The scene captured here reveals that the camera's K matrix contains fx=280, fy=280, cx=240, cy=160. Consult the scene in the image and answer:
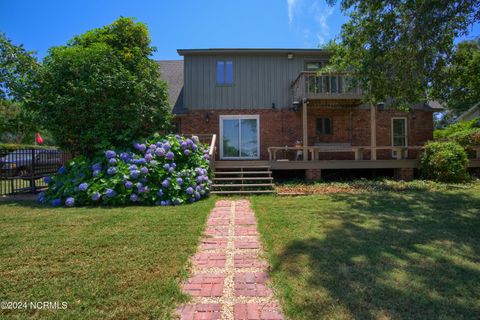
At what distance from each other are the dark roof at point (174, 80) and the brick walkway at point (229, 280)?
29.7 ft

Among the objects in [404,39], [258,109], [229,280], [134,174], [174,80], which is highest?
[174,80]

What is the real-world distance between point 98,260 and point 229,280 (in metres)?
1.63

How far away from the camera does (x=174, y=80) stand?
14.7 m

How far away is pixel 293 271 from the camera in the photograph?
305cm

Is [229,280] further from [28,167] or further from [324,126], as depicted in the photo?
[324,126]

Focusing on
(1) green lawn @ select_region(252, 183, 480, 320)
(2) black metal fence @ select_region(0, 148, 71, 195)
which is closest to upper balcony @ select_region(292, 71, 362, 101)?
(1) green lawn @ select_region(252, 183, 480, 320)

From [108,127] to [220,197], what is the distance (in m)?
3.70

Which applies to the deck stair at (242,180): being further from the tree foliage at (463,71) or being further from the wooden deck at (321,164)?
the tree foliage at (463,71)

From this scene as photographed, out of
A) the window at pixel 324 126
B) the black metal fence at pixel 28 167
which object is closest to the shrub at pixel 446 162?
the window at pixel 324 126

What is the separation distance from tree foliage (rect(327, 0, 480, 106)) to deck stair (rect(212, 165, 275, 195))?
4153 mm

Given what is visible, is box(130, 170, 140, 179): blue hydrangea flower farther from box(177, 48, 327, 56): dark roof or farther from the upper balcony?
box(177, 48, 327, 56): dark roof

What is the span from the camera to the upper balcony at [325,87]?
1115 cm

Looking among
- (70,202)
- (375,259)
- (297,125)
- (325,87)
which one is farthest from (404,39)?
(70,202)

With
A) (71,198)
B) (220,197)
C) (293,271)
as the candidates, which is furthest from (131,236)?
(220,197)
